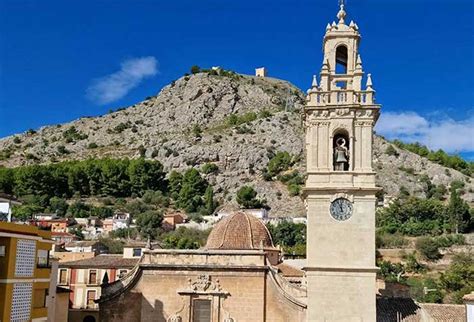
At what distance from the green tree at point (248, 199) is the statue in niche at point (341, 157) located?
90.3 m

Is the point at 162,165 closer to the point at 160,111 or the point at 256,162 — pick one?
the point at 256,162

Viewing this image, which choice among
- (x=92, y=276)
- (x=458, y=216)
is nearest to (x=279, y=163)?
(x=458, y=216)

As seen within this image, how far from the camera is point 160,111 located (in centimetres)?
16888

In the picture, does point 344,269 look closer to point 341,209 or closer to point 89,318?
point 341,209

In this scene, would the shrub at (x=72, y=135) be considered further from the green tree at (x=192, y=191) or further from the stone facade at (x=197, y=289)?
the stone facade at (x=197, y=289)

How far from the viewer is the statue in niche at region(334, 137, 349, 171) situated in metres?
27.8

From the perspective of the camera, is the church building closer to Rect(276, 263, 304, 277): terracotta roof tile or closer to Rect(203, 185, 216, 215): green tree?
Rect(276, 263, 304, 277): terracotta roof tile

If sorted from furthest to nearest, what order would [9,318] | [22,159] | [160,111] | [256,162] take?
[160,111], [22,159], [256,162], [9,318]

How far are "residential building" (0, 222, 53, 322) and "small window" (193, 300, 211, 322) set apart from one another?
296 inches

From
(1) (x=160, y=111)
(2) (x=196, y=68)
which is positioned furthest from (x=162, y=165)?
(2) (x=196, y=68)

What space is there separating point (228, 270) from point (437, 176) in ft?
376

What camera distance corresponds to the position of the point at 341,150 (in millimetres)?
27953

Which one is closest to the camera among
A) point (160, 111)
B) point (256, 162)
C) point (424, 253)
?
point (424, 253)

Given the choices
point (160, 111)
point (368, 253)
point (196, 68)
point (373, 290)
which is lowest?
point (373, 290)
